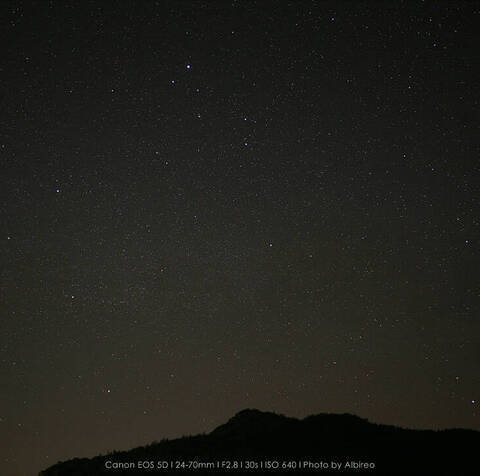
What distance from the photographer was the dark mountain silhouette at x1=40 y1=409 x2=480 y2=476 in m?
15.3

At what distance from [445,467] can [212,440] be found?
7936mm

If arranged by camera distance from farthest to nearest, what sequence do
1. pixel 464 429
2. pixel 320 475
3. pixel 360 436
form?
pixel 464 429, pixel 360 436, pixel 320 475

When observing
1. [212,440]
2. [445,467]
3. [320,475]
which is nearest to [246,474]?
[320,475]

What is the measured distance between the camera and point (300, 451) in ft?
54.3

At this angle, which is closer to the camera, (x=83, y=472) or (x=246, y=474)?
(x=246, y=474)

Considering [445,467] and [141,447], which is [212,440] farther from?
[445,467]

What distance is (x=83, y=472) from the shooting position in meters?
18.5

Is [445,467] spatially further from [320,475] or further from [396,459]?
[320,475]

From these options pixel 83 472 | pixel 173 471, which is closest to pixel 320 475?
pixel 173 471

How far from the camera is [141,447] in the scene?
1961 centimetres

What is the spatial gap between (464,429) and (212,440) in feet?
30.4

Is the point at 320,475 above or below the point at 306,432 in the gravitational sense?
below

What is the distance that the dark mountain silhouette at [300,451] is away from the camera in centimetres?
1533

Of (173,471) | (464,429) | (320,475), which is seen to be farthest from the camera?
(464,429)
